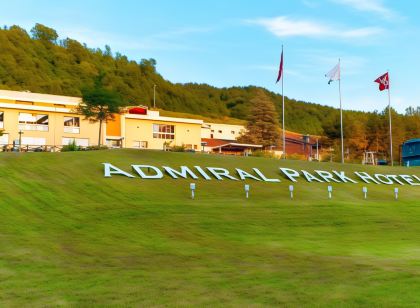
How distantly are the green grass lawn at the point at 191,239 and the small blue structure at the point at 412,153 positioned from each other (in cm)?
2511

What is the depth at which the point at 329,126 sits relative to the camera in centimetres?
11506

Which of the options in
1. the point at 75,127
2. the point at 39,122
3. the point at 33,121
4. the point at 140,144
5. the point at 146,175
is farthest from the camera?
the point at 140,144

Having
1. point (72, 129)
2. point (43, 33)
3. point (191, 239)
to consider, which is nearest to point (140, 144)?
point (72, 129)

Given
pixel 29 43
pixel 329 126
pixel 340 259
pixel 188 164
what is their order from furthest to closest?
pixel 29 43 → pixel 329 126 → pixel 188 164 → pixel 340 259

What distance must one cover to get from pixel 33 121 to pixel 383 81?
48615 mm

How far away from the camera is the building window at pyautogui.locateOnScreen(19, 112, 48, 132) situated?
69938 mm

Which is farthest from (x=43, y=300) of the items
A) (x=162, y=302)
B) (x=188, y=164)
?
(x=188, y=164)

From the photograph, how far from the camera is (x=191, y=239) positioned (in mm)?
23844

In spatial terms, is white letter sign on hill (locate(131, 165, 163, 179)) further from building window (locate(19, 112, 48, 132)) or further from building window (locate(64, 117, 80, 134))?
building window (locate(64, 117, 80, 134))

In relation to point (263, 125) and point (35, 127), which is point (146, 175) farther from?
point (263, 125)

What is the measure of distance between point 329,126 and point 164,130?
4670cm

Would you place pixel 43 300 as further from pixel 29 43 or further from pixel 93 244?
pixel 29 43

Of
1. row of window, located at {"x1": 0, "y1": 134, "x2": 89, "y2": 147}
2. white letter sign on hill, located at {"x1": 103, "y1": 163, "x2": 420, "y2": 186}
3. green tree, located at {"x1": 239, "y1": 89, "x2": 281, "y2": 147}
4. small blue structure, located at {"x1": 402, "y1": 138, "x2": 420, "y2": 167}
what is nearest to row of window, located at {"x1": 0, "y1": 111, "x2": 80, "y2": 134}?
row of window, located at {"x1": 0, "y1": 134, "x2": 89, "y2": 147}

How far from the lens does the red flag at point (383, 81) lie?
69312 mm
